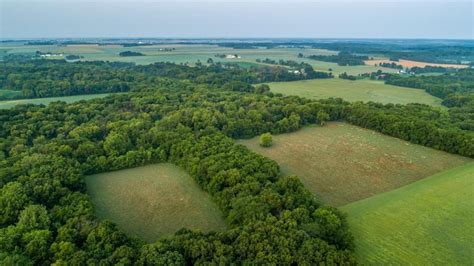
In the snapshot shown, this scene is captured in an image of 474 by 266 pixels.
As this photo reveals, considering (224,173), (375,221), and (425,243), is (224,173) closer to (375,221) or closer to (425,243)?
(375,221)

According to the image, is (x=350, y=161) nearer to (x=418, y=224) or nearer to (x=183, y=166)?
(x=418, y=224)

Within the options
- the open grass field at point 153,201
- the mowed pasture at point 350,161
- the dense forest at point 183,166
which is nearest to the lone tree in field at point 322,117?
the dense forest at point 183,166

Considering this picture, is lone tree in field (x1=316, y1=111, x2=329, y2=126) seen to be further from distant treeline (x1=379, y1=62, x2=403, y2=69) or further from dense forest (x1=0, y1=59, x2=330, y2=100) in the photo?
distant treeline (x1=379, y1=62, x2=403, y2=69)

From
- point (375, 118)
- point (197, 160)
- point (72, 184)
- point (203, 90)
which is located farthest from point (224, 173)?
point (203, 90)

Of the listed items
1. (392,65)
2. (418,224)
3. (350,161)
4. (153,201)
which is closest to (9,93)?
(153,201)

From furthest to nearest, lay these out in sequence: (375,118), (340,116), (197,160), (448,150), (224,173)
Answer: (340,116) < (375,118) < (448,150) < (197,160) < (224,173)

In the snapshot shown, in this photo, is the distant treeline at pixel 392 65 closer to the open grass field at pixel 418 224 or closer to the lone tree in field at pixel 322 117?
the lone tree in field at pixel 322 117
